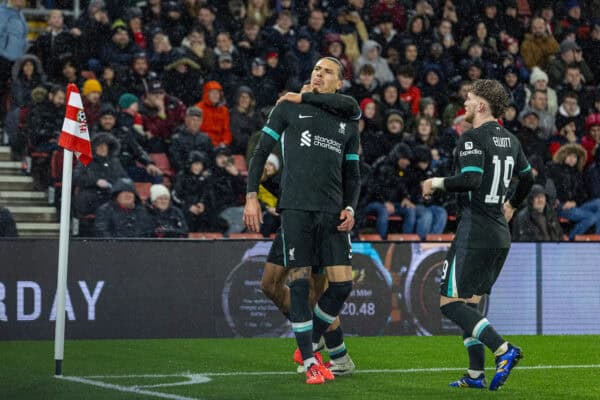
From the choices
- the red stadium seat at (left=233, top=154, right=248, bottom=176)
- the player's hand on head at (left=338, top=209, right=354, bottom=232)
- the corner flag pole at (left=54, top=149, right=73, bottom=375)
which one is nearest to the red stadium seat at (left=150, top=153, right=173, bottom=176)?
the red stadium seat at (left=233, top=154, right=248, bottom=176)

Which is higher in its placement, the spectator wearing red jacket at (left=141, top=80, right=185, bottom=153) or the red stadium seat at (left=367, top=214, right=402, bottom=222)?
the spectator wearing red jacket at (left=141, top=80, right=185, bottom=153)

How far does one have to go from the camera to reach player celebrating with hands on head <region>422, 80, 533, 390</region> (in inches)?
326

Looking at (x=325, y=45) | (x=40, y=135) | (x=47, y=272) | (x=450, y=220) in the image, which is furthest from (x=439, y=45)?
(x=47, y=272)

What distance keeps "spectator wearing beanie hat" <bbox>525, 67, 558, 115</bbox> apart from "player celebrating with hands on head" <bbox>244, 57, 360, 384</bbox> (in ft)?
39.8

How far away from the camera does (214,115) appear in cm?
1752

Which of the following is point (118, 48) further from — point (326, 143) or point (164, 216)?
point (326, 143)

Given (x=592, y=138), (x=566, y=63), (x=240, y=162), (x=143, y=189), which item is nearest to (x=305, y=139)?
(x=143, y=189)

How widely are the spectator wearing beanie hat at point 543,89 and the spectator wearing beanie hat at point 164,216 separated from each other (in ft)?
25.9

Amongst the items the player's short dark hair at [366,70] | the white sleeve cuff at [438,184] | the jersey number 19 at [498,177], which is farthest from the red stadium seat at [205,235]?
the white sleeve cuff at [438,184]

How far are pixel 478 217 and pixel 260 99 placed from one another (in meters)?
10.2

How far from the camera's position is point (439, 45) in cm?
2058

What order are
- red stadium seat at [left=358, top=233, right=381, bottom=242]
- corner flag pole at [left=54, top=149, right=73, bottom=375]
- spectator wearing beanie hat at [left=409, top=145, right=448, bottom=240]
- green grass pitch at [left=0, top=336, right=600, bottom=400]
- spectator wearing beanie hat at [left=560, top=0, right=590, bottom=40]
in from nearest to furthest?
green grass pitch at [left=0, top=336, right=600, bottom=400]
corner flag pole at [left=54, top=149, right=73, bottom=375]
red stadium seat at [left=358, top=233, right=381, bottom=242]
spectator wearing beanie hat at [left=409, top=145, right=448, bottom=240]
spectator wearing beanie hat at [left=560, top=0, right=590, bottom=40]

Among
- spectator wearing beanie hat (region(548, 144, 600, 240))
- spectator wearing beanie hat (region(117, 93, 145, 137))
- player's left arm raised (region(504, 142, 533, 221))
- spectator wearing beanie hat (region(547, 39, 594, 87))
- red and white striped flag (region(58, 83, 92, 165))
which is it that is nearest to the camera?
player's left arm raised (region(504, 142, 533, 221))

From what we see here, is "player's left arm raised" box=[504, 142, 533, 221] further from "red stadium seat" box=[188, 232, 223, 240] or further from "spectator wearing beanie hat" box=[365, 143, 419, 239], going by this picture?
"spectator wearing beanie hat" box=[365, 143, 419, 239]
